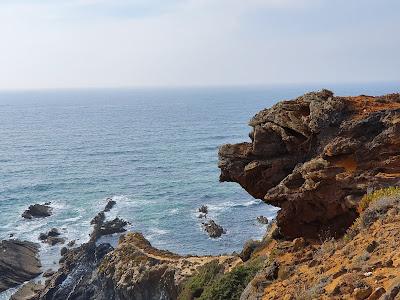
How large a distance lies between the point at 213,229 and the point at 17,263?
28.2 meters

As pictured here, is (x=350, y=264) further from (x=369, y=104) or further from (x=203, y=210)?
(x=203, y=210)

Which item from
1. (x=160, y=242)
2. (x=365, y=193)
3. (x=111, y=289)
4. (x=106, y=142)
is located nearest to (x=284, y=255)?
(x=365, y=193)

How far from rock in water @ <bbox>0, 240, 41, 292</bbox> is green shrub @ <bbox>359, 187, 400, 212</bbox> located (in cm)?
5167

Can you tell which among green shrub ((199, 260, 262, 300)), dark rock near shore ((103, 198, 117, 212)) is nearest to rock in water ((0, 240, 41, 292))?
dark rock near shore ((103, 198, 117, 212))

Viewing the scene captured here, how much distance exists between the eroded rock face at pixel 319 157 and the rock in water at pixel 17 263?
44.0m

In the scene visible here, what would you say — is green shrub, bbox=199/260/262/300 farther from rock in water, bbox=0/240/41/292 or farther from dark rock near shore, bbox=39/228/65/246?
dark rock near shore, bbox=39/228/65/246

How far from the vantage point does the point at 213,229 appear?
73.4 metres

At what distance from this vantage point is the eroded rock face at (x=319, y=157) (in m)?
22.1

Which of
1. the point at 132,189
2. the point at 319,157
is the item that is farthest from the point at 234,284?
the point at 132,189

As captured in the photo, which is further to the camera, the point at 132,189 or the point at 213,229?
the point at 132,189

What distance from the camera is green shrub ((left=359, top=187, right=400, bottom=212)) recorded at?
20000 millimetres

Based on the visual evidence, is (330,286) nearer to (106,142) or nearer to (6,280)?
(6,280)

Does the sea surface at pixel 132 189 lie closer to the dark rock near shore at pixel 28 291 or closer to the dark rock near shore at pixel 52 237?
the dark rock near shore at pixel 52 237

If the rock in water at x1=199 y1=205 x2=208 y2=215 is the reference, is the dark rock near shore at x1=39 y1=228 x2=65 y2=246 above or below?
below
